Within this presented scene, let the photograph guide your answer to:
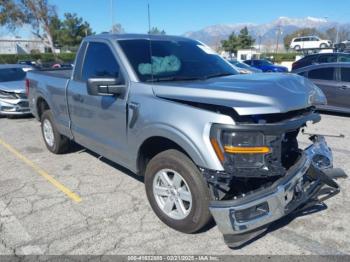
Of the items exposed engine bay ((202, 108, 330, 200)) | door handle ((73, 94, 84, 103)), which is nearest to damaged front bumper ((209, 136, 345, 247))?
exposed engine bay ((202, 108, 330, 200))

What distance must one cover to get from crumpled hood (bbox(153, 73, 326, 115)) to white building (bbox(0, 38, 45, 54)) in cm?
6683

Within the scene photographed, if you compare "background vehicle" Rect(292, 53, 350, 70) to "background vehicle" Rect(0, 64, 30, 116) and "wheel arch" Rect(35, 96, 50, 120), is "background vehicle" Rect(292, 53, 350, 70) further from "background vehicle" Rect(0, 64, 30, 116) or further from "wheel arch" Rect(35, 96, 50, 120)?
"wheel arch" Rect(35, 96, 50, 120)

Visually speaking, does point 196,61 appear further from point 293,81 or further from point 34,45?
A: point 34,45

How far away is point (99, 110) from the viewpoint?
4340mm

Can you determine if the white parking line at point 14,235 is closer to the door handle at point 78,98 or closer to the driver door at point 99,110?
the driver door at point 99,110

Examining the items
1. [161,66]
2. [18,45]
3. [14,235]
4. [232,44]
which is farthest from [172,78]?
[18,45]

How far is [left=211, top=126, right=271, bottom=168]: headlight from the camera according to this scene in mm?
2891

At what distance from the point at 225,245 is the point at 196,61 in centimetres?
220

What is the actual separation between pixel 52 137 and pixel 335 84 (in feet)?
24.6

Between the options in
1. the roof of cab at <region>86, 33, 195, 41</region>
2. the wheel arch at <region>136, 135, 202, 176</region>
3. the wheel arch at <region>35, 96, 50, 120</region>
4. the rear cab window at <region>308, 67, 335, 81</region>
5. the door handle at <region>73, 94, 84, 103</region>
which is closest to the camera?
the wheel arch at <region>136, 135, 202, 176</region>

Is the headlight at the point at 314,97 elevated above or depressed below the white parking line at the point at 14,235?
above

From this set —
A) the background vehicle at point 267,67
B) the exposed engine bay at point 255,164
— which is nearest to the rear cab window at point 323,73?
the exposed engine bay at point 255,164

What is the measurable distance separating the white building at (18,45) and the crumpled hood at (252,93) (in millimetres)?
66831

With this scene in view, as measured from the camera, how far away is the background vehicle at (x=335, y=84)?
940 cm
